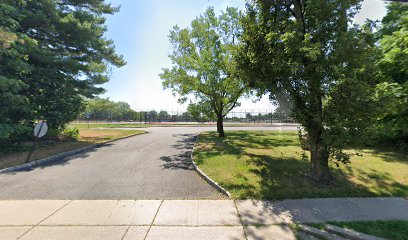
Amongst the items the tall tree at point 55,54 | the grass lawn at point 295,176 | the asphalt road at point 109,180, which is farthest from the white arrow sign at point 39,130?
the grass lawn at point 295,176

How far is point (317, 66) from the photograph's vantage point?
543 cm

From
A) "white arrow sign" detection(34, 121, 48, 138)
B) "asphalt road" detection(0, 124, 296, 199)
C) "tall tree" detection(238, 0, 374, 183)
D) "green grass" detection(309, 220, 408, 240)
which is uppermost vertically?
"tall tree" detection(238, 0, 374, 183)

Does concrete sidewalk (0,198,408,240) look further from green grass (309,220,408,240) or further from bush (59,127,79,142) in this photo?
bush (59,127,79,142)

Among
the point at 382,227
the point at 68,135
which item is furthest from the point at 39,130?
the point at 382,227

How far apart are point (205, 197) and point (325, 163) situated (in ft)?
11.9

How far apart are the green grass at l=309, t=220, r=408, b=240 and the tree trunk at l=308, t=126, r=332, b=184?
2.08 m

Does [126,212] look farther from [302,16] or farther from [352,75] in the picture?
[302,16]

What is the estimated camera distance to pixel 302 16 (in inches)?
250

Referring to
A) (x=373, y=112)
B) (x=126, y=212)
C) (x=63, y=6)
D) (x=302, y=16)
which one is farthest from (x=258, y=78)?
(x=63, y=6)

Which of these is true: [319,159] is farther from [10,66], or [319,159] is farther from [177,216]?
[10,66]

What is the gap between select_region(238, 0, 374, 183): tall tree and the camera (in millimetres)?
5344

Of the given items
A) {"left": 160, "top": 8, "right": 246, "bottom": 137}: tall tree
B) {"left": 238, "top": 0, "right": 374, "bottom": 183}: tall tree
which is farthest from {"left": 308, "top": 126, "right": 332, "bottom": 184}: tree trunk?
{"left": 160, "top": 8, "right": 246, "bottom": 137}: tall tree

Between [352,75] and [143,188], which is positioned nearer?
[352,75]

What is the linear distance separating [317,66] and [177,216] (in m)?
4.79
